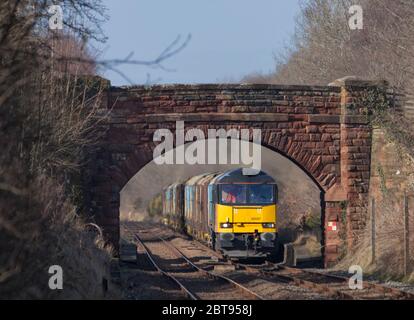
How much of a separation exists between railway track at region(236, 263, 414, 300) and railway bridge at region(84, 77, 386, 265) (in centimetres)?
229

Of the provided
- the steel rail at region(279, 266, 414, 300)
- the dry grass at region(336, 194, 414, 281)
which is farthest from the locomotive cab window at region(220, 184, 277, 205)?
the steel rail at region(279, 266, 414, 300)

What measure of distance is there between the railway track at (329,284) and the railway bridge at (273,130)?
2.29m

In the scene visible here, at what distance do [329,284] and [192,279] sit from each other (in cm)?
357

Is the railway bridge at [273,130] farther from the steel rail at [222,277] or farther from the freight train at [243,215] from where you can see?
the steel rail at [222,277]

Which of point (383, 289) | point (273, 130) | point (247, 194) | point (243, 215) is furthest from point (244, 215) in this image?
point (383, 289)

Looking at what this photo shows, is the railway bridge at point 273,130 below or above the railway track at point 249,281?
above

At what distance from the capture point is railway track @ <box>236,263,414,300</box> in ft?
51.9

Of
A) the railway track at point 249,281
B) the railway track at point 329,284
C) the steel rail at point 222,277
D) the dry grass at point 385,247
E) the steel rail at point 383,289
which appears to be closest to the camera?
the steel rail at point 383,289

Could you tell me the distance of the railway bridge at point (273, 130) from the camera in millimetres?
24016

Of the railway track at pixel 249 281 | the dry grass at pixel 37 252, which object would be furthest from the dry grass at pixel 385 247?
the dry grass at pixel 37 252

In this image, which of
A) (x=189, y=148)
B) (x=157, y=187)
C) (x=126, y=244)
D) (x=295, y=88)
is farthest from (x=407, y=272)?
(x=157, y=187)

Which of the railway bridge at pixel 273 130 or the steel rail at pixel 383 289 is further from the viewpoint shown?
the railway bridge at pixel 273 130

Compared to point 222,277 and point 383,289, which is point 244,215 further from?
point 383,289

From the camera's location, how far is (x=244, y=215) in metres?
26.2
